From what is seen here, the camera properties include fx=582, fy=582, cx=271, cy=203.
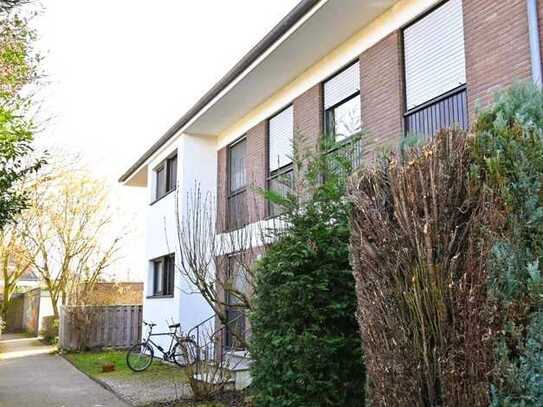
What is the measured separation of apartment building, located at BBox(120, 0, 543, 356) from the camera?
7.15 metres

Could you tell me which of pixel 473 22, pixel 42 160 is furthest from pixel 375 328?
pixel 42 160

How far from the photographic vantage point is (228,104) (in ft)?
44.6

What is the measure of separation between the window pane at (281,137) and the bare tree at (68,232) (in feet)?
41.3

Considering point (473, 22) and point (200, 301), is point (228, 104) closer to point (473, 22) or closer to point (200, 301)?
point (200, 301)

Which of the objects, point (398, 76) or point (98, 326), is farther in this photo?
point (98, 326)

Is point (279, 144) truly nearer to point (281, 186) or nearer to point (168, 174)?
point (281, 186)

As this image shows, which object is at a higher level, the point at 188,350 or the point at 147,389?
the point at 188,350

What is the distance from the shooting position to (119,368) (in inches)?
597

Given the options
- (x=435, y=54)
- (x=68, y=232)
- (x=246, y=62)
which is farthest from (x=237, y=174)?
(x=68, y=232)

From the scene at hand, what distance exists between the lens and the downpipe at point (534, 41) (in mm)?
6246

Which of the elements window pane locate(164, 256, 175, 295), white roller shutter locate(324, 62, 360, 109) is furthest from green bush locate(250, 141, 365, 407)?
window pane locate(164, 256, 175, 295)

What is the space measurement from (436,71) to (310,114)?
349cm

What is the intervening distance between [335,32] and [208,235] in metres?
4.42

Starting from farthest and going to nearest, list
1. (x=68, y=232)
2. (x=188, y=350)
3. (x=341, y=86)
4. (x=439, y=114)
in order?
1. (x=68, y=232)
2. (x=341, y=86)
3. (x=188, y=350)
4. (x=439, y=114)
